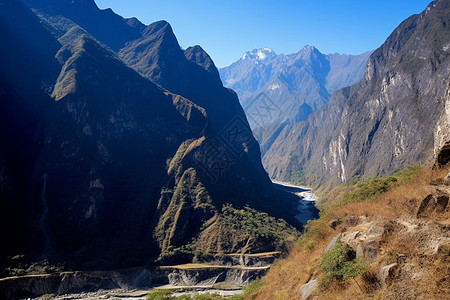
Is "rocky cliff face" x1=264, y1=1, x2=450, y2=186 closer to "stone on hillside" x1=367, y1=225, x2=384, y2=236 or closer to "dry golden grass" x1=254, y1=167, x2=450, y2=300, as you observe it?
"dry golden grass" x1=254, y1=167, x2=450, y2=300

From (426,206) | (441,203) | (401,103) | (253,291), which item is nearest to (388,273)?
(426,206)

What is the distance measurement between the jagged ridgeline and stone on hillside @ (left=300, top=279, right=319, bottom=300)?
2308 inches

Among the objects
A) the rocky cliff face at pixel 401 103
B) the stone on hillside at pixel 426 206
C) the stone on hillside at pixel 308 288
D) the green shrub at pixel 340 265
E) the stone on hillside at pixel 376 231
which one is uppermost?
the rocky cliff face at pixel 401 103

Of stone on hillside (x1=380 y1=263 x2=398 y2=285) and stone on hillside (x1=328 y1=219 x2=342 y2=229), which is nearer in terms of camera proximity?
stone on hillside (x1=380 y1=263 x2=398 y2=285)

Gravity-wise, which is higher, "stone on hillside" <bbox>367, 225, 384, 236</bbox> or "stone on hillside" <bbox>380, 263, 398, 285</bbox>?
"stone on hillside" <bbox>367, 225, 384, 236</bbox>

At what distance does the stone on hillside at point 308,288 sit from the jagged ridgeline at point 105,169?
58.6m

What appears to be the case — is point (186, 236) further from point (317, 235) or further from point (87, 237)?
point (317, 235)

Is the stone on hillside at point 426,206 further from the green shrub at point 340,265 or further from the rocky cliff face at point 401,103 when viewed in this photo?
the rocky cliff face at point 401,103

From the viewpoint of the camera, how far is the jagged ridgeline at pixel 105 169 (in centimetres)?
7306

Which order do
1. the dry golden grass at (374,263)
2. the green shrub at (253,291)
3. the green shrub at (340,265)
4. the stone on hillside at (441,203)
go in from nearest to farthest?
the dry golden grass at (374,263)
the green shrub at (340,265)
the stone on hillside at (441,203)
the green shrub at (253,291)

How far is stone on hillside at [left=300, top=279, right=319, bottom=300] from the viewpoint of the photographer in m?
15.6

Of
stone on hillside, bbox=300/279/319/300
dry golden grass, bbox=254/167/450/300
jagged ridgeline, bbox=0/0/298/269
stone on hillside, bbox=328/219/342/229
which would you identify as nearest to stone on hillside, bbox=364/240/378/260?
dry golden grass, bbox=254/167/450/300

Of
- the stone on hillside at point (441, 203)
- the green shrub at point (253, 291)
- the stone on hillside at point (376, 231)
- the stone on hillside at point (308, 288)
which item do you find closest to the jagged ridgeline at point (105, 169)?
the green shrub at point (253, 291)

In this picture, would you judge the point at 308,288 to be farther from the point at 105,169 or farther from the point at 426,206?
the point at 105,169
